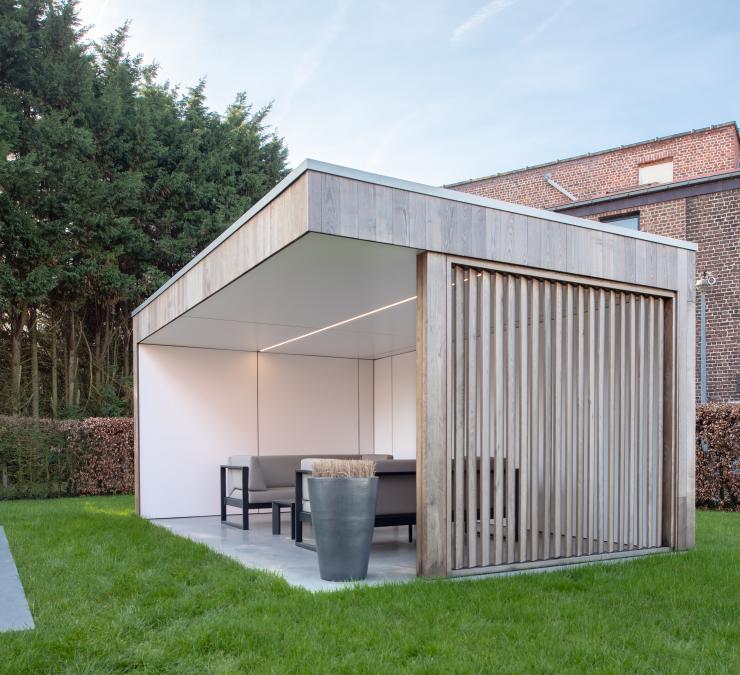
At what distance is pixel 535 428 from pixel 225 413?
5.49 m

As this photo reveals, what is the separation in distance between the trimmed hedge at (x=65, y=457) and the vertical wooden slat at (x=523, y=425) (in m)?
8.71

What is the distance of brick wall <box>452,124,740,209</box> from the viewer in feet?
60.9

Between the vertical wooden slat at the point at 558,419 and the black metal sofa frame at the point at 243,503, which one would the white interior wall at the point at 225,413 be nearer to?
the black metal sofa frame at the point at 243,503

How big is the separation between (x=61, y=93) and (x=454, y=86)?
869 cm

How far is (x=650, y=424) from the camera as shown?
6.34 m

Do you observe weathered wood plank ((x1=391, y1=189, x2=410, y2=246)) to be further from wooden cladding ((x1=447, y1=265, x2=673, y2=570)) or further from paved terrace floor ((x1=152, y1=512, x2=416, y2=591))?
paved terrace floor ((x1=152, y1=512, x2=416, y2=591))

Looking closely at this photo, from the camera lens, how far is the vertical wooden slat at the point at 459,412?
5.13m

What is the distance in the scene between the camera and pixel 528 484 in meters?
5.59

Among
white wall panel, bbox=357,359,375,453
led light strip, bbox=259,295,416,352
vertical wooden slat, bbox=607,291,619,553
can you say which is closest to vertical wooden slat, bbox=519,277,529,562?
vertical wooden slat, bbox=607,291,619,553

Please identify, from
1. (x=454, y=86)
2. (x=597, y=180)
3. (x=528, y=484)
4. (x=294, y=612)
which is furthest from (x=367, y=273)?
(x=597, y=180)

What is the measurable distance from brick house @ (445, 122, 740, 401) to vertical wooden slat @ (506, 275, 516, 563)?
34.6 ft

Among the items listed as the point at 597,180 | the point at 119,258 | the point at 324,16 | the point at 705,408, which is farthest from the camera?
the point at 597,180

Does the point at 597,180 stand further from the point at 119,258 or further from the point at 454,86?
the point at 119,258

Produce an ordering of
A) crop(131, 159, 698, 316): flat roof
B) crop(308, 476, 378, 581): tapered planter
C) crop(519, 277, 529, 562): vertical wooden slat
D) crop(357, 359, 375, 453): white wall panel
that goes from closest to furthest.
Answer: crop(131, 159, 698, 316): flat roof, crop(308, 476, 378, 581): tapered planter, crop(519, 277, 529, 562): vertical wooden slat, crop(357, 359, 375, 453): white wall panel
